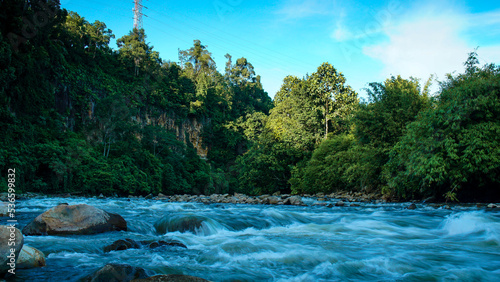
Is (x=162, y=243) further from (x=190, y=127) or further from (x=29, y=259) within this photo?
(x=190, y=127)

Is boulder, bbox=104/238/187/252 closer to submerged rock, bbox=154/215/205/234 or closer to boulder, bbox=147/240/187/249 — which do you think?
boulder, bbox=147/240/187/249

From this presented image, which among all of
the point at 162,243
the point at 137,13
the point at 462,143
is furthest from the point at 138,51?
the point at 162,243

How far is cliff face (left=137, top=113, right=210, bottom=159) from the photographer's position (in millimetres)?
45812

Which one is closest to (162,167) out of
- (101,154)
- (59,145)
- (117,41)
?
(101,154)

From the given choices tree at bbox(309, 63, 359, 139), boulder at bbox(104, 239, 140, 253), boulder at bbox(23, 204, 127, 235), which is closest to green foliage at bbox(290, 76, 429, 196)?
tree at bbox(309, 63, 359, 139)

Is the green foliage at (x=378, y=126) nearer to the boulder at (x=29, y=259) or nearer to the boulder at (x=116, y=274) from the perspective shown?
the boulder at (x=116, y=274)

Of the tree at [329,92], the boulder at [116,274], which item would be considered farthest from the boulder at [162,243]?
the tree at [329,92]

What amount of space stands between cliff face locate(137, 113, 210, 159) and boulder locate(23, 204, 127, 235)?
1489 inches

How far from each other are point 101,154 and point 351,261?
28.3m

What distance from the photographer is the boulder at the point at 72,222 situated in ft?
18.0

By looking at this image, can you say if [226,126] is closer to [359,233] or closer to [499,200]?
[499,200]

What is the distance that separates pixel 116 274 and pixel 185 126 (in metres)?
49.0

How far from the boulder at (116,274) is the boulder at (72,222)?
9.23ft

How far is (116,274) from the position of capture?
120 inches
